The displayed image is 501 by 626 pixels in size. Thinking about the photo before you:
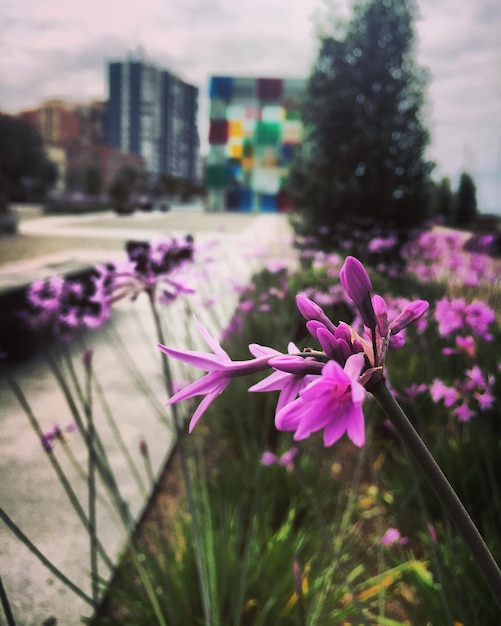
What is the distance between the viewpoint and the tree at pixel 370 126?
20.5ft

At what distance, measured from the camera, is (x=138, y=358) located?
143 inches

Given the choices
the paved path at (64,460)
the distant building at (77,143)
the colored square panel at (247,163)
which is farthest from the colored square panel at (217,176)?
the paved path at (64,460)

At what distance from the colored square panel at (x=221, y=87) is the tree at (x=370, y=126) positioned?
3679 centimetres

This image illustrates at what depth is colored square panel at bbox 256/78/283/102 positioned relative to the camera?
42.0 m

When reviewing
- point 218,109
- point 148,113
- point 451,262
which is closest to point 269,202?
point 218,109

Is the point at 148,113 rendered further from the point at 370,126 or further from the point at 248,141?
the point at 370,126

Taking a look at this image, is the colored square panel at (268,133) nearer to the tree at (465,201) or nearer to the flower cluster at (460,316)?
the tree at (465,201)

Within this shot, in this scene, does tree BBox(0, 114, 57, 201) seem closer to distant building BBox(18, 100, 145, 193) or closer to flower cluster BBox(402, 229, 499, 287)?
distant building BBox(18, 100, 145, 193)

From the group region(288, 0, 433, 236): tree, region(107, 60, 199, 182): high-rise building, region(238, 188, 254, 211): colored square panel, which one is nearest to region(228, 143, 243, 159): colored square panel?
region(238, 188, 254, 211): colored square panel

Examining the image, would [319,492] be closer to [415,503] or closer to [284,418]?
[415,503]

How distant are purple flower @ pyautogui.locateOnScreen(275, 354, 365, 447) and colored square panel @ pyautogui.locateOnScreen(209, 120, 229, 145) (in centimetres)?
A: 4346

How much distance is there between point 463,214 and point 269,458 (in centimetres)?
1756

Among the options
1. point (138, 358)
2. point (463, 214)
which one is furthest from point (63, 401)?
point (463, 214)

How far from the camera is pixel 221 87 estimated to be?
135 ft
